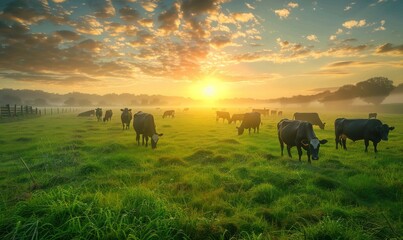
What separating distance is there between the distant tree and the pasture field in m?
88.4

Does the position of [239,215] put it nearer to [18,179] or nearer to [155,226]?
[155,226]

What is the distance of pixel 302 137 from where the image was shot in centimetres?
1285

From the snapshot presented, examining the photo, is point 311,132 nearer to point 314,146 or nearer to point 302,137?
point 302,137

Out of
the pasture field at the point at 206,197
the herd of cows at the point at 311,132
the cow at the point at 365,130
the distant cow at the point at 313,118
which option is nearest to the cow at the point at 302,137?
the herd of cows at the point at 311,132

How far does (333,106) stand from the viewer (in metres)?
116

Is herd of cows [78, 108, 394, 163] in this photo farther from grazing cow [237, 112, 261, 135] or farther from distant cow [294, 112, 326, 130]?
distant cow [294, 112, 326, 130]

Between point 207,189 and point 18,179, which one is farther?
point 18,179

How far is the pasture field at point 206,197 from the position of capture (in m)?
4.77

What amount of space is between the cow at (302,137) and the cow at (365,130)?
4.95 meters

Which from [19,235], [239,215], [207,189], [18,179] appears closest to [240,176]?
[207,189]

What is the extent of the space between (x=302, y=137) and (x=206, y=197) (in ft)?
24.3

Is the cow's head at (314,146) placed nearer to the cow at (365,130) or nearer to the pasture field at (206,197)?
the pasture field at (206,197)

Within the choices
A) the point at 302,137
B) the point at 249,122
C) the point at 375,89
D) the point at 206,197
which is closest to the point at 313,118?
the point at 249,122

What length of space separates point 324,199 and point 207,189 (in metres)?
3.75
